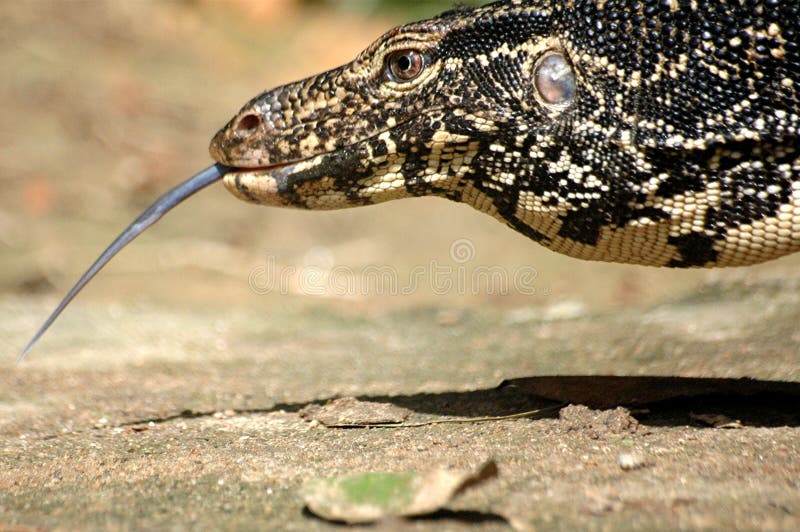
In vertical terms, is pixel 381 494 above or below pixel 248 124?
below

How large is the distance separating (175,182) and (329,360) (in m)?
6.00

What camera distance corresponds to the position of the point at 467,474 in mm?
2279

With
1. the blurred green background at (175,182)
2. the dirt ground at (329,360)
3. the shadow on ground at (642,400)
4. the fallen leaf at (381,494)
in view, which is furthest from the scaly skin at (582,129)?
the blurred green background at (175,182)

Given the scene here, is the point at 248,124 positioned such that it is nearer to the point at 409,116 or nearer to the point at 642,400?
the point at 409,116

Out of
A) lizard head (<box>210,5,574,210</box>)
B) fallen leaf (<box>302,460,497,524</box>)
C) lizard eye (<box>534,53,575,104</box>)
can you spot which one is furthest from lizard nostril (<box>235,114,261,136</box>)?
fallen leaf (<box>302,460,497,524</box>)

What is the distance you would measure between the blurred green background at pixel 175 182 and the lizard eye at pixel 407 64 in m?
3.29

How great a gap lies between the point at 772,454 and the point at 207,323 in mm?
3937

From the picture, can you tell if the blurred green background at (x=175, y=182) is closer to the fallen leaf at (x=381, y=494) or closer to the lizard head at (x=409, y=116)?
the lizard head at (x=409, y=116)

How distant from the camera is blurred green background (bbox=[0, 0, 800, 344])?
726 centimetres

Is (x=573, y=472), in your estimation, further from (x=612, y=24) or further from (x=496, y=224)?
(x=496, y=224)

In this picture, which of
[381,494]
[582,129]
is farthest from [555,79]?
[381,494]

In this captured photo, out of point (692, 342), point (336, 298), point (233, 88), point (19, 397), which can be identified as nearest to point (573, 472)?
point (692, 342)

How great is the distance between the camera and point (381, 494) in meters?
2.20

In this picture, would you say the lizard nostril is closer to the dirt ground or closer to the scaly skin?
the scaly skin
